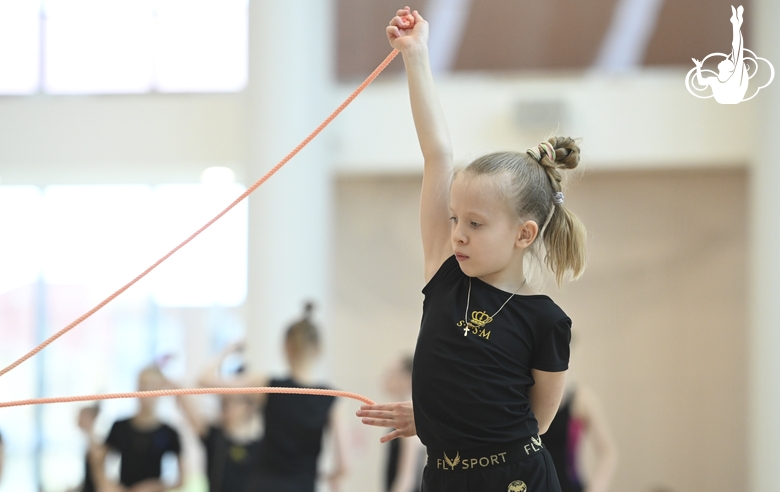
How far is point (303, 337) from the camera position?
139 inches

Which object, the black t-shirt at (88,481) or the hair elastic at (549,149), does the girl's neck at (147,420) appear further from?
the hair elastic at (549,149)

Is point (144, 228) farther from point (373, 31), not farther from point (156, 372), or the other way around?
point (156, 372)

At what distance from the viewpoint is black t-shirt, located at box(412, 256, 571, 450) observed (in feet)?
4.35

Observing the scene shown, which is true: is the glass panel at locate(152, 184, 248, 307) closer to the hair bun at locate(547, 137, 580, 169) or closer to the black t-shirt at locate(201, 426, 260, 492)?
the black t-shirt at locate(201, 426, 260, 492)

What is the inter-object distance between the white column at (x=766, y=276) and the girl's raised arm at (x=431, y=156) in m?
4.35

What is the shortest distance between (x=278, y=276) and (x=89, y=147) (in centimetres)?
175

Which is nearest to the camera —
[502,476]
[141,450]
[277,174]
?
[502,476]

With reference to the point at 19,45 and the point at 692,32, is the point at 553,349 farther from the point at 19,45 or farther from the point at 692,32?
the point at 19,45

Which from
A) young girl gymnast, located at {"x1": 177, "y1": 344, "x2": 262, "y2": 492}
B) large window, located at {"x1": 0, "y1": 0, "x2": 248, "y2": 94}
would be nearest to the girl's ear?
young girl gymnast, located at {"x1": 177, "y1": 344, "x2": 262, "y2": 492}

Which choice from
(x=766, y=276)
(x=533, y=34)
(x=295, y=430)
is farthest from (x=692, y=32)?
(x=295, y=430)

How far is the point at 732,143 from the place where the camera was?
562 centimetres

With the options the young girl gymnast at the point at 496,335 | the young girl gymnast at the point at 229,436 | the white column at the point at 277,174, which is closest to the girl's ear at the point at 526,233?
the young girl gymnast at the point at 496,335

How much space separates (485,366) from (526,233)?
0.22 meters

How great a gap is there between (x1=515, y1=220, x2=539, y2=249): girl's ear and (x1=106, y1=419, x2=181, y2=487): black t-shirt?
Answer: 3.00 metres
